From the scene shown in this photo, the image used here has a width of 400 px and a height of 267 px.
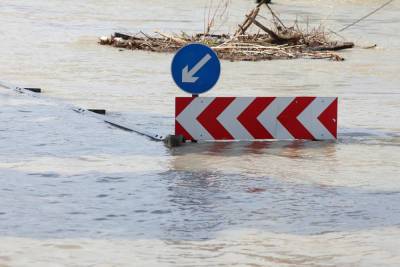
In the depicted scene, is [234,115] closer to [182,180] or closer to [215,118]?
[215,118]

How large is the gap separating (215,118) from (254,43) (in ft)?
41.2

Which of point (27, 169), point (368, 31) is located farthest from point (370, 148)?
point (368, 31)

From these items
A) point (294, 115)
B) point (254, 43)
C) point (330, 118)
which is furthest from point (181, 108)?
point (254, 43)

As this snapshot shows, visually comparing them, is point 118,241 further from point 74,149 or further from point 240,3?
point 240,3

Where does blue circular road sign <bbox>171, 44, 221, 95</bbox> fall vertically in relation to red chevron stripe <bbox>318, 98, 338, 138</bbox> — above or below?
above

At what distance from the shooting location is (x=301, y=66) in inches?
956

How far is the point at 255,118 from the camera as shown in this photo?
14195 mm

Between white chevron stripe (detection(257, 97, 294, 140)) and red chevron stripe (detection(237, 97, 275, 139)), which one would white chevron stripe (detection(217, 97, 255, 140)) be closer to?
red chevron stripe (detection(237, 97, 275, 139))

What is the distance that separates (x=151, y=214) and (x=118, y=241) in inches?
42.3

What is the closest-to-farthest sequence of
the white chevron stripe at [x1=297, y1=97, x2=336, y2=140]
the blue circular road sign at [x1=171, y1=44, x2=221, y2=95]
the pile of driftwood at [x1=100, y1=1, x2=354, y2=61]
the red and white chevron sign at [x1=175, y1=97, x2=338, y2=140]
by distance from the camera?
the blue circular road sign at [x1=171, y1=44, x2=221, y2=95] < the red and white chevron sign at [x1=175, y1=97, x2=338, y2=140] < the white chevron stripe at [x1=297, y1=97, x2=336, y2=140] < the pile of driftwood at [x1=100, y1=1, x2=354, y2=61]

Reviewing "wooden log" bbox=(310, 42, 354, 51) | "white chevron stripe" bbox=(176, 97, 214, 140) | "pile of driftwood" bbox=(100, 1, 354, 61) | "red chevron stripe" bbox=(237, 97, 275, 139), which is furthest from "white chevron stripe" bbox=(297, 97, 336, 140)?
"wooden log" bbox=(310, 42, 354, 51)

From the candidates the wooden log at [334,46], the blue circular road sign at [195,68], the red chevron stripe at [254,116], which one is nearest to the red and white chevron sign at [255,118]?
the red chevron stripe at [254,116]

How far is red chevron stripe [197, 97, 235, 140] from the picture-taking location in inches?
552

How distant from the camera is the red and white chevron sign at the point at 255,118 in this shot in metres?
14.0
